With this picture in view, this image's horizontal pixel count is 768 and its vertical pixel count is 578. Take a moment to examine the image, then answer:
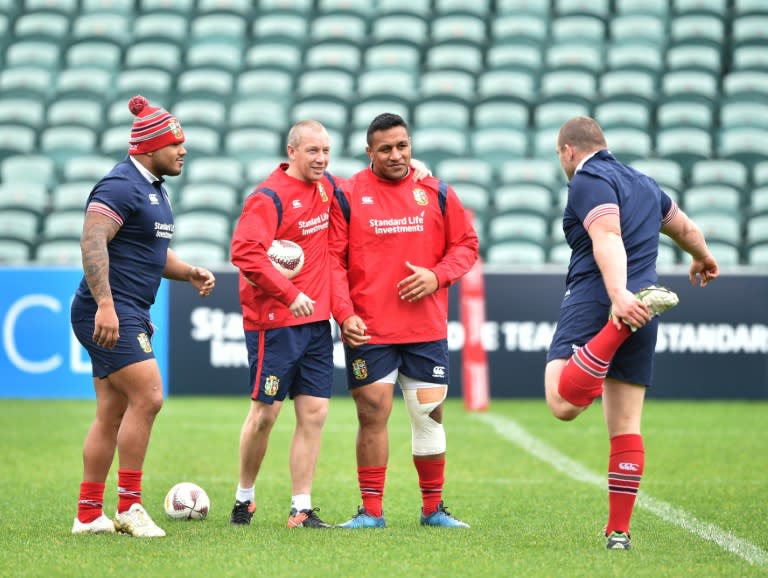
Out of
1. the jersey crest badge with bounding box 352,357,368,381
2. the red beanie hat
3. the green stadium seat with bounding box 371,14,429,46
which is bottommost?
the jersey crest badge with bounding box 352,357,368,381

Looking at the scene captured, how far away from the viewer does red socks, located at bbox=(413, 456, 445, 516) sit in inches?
259

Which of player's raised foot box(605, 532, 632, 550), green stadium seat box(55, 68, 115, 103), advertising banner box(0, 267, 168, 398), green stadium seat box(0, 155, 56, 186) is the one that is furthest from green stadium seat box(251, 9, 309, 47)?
player's raised foot box(605, 532, 632, 550)

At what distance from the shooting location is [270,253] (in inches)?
255

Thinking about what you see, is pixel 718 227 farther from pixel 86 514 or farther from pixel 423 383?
pixel 86 514

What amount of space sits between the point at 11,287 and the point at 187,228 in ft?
8.61

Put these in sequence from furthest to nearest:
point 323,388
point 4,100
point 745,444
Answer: point 4,100
point 745,444
point 323,388

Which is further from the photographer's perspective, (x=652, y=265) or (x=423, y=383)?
(x=423, y=383)

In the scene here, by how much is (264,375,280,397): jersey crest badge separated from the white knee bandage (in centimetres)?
69

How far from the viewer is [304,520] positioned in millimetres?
6434

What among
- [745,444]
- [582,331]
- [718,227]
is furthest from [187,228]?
[582,331]

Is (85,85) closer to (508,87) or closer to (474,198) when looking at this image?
(508,87)

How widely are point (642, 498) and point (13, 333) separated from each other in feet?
26.0

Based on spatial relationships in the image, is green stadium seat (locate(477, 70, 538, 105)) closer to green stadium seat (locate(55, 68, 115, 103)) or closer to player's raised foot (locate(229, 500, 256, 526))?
green stadium seat (locate(55, 68, 115, 103))

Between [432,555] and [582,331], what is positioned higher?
[582,331]
